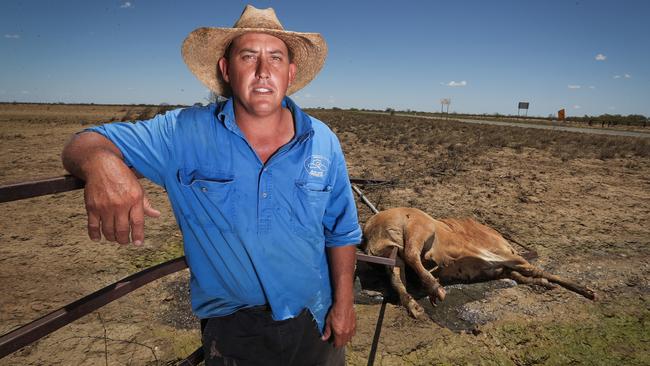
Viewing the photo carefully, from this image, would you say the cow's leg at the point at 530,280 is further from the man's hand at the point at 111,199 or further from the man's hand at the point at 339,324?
the man's hand at the point at 111,199

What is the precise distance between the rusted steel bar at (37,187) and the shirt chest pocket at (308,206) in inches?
33.2

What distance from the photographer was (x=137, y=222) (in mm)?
1087

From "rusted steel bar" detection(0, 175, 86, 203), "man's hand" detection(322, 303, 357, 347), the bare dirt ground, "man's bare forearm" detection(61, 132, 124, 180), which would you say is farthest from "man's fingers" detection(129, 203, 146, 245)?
the bare dirt ground

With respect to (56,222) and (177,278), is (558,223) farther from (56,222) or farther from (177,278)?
(56,222)

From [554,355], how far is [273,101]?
351 centimetres

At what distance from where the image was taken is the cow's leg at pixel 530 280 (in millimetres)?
4383

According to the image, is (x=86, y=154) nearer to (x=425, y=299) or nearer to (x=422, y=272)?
(x=422, y=272)

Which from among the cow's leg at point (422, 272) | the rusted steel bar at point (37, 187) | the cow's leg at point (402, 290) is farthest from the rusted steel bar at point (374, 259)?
the rusted steel bar at point (37, 187)

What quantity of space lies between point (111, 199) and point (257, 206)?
570mm

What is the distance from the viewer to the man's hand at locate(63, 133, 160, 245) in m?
1.07

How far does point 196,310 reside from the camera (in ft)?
5.32

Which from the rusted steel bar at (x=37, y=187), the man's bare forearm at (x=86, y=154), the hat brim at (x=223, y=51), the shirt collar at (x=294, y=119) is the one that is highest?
the hat brim at (x=223, y=51)

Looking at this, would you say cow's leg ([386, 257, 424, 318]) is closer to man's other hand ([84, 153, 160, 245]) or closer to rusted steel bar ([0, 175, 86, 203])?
man's other hand ([84, 153, 160, 245])

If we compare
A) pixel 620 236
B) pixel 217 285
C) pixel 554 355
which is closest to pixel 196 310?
pixel 217 285
